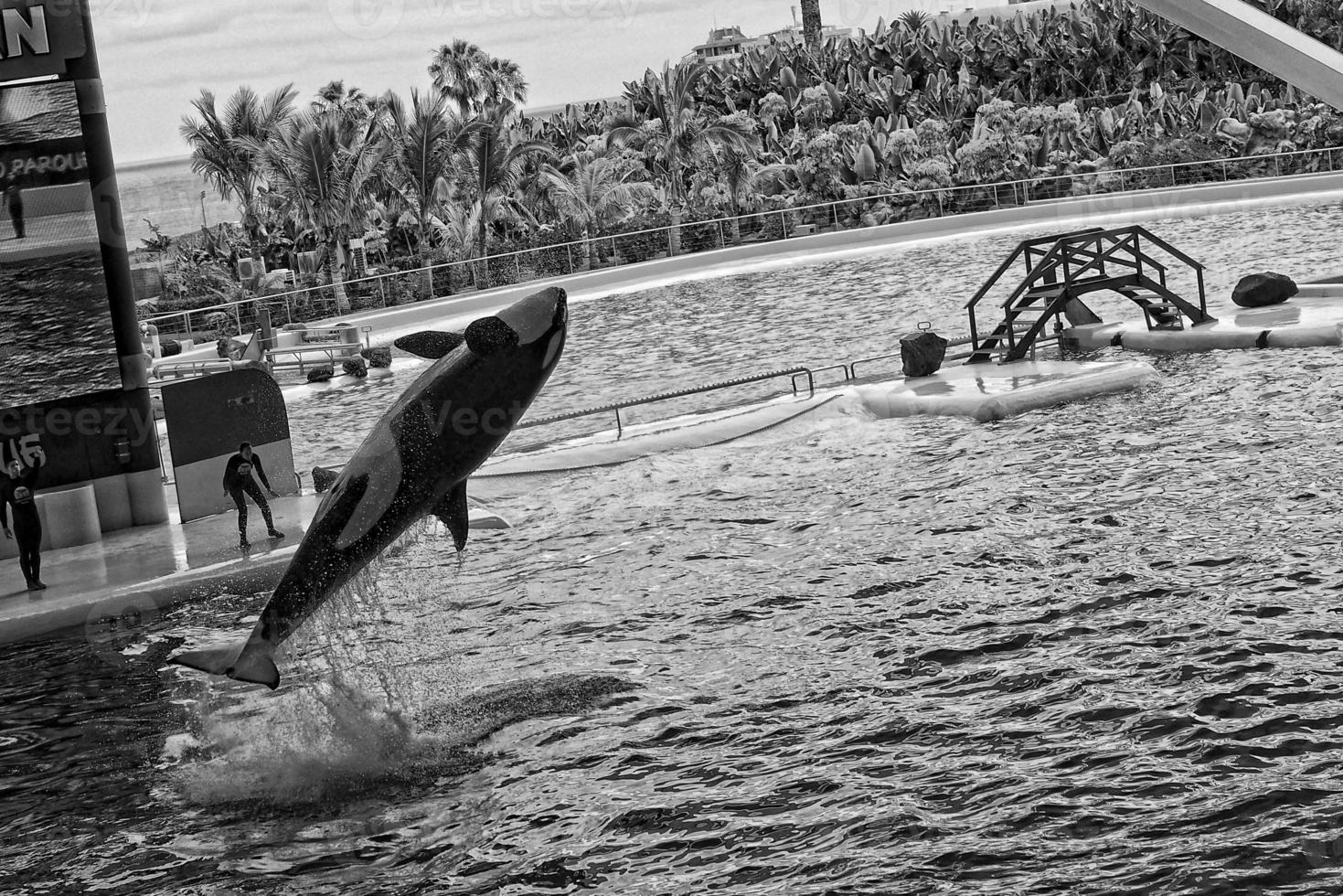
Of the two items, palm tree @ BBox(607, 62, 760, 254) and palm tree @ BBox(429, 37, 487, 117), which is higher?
palm tree @ BBox(429, 37, 487, 117)

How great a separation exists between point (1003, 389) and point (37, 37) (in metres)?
11.2

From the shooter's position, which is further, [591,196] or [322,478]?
[591,196]

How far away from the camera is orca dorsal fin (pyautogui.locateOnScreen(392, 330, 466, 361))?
7098 mm

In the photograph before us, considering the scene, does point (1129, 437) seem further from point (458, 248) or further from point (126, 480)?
point (458, 248)

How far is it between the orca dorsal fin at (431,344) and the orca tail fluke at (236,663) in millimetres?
1805

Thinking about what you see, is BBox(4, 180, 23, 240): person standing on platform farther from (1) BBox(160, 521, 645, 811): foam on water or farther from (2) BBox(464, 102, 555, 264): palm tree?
(2) BBox(464, 102, 555, 264): palm tree

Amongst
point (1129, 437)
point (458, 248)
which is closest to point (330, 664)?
point (1129, 437)

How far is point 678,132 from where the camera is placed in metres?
38.1

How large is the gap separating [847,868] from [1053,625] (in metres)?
3.33

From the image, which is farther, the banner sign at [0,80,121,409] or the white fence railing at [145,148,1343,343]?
the white fence railing at [145,148,1343,343]

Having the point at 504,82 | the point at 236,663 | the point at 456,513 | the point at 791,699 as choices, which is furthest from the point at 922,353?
the point at 504,82

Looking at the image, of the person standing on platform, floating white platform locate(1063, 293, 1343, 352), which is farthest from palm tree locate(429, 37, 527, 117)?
the person standing on platform

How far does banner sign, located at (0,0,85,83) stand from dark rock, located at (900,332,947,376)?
1008 centimetres

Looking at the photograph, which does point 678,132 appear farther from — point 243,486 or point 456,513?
point 456,513
